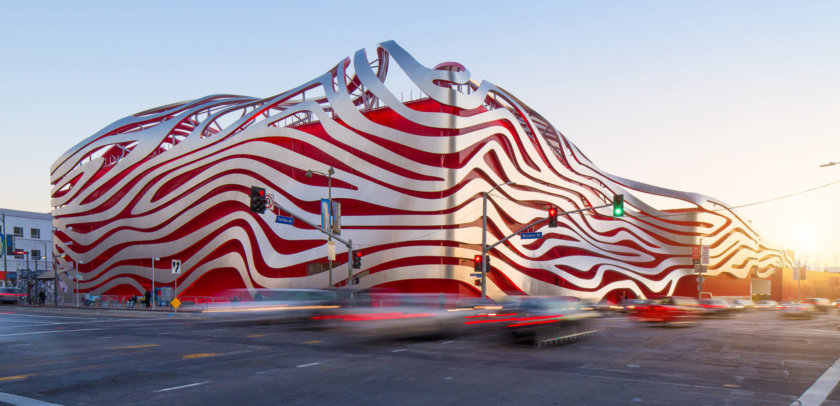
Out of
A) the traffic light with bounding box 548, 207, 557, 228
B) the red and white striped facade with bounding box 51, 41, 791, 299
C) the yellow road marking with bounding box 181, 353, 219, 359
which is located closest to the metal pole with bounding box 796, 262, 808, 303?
the red and white striped facade with bounding box 51, 41, 791, 299

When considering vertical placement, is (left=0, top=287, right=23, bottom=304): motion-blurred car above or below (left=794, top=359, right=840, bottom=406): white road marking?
below

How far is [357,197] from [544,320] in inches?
1334

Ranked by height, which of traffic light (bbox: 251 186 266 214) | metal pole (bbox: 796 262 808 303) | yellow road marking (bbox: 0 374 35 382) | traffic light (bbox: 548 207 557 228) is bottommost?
metal pole (bbox: 796 262 808 303)

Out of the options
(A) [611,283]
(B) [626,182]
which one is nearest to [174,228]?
(A) [611,283]

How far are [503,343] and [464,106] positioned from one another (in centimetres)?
3423

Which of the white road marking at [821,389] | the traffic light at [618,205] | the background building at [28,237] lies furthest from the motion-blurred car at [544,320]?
the background building at [28,237]

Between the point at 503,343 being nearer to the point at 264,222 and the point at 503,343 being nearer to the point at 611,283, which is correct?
the point at 264,222

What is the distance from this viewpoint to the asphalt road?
33.8 ft

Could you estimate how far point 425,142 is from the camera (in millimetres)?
49219

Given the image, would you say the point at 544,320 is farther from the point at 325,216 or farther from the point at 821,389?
the point at 325,216

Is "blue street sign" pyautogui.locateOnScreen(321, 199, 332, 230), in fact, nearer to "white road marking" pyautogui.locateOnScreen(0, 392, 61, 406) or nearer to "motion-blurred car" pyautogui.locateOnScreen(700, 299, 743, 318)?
"white road marking" pyautogui.locateOnScreen(0, 392, 61, 406)

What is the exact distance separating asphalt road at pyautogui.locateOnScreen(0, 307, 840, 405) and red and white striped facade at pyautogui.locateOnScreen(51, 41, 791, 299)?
2815 centimetres

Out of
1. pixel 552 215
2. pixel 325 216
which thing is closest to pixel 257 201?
pixel 325 216

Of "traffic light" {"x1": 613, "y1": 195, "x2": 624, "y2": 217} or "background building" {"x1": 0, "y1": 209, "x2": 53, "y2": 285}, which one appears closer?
"traffic light" {"x1": 613, "y1": 195, "x2": 624, "y2": 217}
